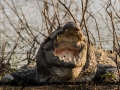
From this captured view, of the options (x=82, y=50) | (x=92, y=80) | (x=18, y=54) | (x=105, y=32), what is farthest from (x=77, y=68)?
(x=105, y=32)

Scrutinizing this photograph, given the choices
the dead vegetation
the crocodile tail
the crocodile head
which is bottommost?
the crocodile tail

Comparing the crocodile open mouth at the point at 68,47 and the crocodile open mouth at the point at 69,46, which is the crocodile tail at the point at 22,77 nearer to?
the crocodile open mouth at the point at 68,47

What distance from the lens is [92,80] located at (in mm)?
5359

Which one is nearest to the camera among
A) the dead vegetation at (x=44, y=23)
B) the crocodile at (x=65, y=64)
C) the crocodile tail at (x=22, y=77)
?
the crocodile at (x=65, y=64)

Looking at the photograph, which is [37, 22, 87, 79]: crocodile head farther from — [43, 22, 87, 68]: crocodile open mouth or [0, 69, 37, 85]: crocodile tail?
[0, 69, 37, 85]: crocodile tail

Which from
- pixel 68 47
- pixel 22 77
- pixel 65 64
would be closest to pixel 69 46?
pixel 68 47

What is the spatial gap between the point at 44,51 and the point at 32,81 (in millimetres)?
502

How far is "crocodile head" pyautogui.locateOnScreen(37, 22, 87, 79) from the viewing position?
4594mm

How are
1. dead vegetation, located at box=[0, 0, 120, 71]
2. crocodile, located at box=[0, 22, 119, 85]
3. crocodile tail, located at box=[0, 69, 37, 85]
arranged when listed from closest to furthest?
crocodile, located at box=[0, 22, 119, 85], crocodile tail, located at box=[0, 69, 37, 85], dead vegetation, located at box=[0, 0, 120, 71]

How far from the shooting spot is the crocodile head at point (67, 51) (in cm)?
459

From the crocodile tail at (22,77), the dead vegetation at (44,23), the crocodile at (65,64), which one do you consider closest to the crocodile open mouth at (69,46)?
the crocodile at (65,64)

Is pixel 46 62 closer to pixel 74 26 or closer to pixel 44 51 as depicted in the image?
pixel 44 51

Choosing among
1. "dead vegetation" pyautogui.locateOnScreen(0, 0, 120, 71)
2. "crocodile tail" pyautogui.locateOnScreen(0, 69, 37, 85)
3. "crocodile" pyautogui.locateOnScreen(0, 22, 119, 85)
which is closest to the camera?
"crocodile" pyautogui.locateOnScreen(0, 22, 119, 85)

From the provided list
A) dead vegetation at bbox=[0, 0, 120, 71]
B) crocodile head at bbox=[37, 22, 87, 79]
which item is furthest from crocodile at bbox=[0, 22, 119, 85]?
dead vegetation at bbox=[0, 0, 120, 71]
